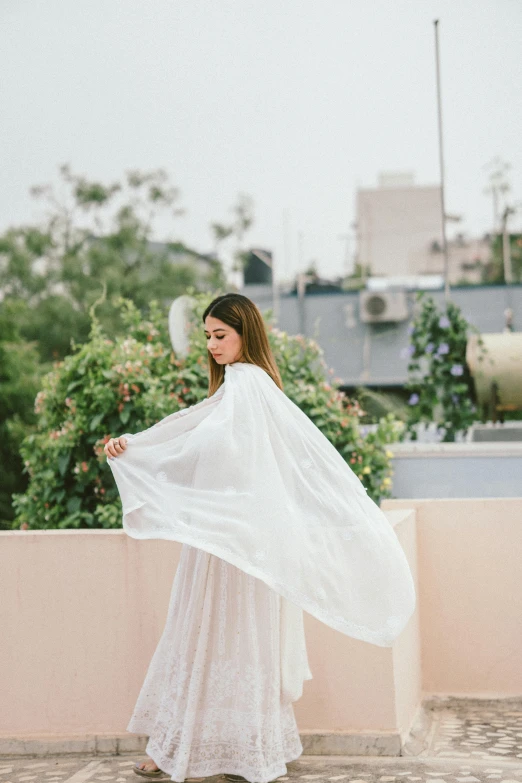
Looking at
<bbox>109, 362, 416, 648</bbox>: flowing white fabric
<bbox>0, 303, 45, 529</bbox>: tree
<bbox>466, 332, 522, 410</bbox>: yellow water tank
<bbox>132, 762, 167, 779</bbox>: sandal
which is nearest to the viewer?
<bbox>109, 362, 416, 648</bbox>: flowing white fabric

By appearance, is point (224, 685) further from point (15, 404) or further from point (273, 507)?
point (15, 404)

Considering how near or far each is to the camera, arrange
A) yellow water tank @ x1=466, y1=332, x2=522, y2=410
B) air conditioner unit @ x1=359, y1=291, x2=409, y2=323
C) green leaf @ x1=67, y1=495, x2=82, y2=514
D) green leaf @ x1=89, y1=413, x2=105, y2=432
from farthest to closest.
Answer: air conditioner unit @ x1=359, y1=291, x2=409, y2=323, yellow water tank @ x1=466, y1=332, x2=522, y2=410, green leaf @ x1=67, y1=495, x2=82, y2=514, green leaf @ x1=89, y1=413, x2=105, y2=432

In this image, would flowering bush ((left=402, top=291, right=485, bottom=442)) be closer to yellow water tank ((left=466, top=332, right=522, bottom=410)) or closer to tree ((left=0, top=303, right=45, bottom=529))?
yellow water tank ((left=466, top=332, right=522, bottom=410))

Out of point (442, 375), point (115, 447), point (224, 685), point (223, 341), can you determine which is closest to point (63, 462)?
point (115, 447)

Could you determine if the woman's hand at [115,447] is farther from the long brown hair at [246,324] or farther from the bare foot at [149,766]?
the bare foot at [149,766]

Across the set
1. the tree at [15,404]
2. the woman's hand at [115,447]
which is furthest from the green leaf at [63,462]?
the tree at [15,404]

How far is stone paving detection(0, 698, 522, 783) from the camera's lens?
3.09m

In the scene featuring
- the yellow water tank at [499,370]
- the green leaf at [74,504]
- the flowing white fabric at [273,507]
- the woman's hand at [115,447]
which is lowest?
the green leaf at [74,504]

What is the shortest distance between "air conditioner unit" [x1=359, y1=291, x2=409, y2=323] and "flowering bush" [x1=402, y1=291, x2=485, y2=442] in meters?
9.07

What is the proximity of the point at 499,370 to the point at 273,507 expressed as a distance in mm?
4472

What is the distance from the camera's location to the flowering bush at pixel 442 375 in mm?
7078

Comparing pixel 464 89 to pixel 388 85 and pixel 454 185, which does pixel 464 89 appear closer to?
pixel 388 85

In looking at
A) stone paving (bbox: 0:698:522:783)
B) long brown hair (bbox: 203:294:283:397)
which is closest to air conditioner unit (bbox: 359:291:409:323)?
stone paving (bbox: 0:698:522:783)

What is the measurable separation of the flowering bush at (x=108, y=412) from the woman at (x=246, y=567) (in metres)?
1.80
